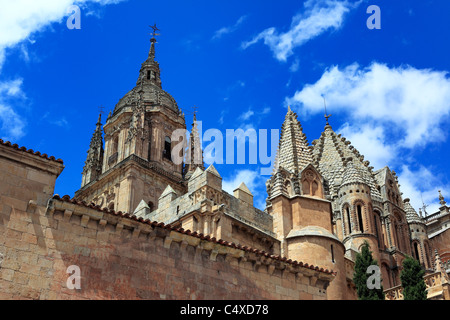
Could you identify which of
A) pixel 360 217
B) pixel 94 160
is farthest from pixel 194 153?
pixel 360 217

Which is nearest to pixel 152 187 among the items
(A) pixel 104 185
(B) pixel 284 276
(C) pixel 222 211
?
(A) pixel 104 185

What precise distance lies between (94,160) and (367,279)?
29.5m

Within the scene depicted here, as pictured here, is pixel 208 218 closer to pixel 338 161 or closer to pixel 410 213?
pixel 338 161

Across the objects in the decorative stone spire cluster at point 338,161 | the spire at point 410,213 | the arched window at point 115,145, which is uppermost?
the arched window at point 115,145

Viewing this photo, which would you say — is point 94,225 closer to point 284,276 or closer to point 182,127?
point 284,276

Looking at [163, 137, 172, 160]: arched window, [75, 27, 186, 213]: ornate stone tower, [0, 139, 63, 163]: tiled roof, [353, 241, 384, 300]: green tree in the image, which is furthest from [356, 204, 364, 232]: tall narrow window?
[0, 139, 63, 163]: tiled roof

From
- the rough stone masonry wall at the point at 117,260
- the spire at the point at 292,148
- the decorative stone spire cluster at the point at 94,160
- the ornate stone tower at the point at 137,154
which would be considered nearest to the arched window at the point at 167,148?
the ornate stone tower at the point at 137,154

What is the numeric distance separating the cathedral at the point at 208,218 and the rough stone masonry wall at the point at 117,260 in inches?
1.2

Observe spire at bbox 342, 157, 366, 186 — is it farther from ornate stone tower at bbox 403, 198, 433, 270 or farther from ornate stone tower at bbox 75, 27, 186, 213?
ornate stone tower at bbox 75, 27, 186, 213

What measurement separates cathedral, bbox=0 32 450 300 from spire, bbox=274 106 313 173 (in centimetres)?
8

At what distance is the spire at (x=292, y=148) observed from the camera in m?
31.1

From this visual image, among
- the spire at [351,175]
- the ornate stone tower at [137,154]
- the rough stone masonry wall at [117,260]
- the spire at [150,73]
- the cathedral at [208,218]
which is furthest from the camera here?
the spire at [150,73]

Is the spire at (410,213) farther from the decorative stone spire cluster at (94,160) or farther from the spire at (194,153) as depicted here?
the decorative stone spire cluster at (94,160)
